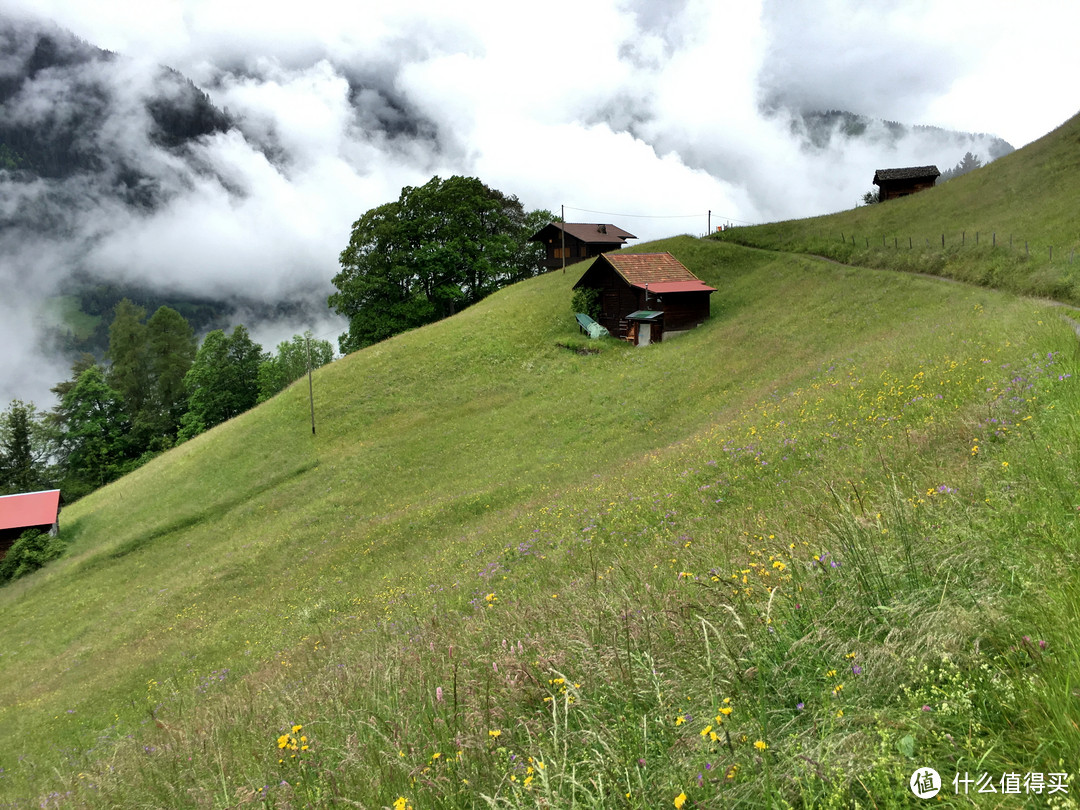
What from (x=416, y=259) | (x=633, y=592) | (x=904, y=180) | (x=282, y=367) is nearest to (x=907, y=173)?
(x=904, y=180)

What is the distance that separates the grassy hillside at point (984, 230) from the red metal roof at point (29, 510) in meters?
58.5

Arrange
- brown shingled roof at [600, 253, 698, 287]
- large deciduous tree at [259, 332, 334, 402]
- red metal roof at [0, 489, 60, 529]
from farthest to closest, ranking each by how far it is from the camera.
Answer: large deciduous tree at [259, 332, 334, 402]
brown shingled roof at [600, 253, 698, 287]
red metal roof at [0, 489, 60, 529]

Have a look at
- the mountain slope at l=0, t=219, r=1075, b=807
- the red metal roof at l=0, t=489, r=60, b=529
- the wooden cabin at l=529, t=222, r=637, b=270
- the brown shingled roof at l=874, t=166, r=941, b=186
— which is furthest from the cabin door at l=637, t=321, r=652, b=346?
the brown shingled roof at l=874, t=166, r=941, b=186

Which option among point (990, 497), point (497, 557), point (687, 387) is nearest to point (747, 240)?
point (687, 387)

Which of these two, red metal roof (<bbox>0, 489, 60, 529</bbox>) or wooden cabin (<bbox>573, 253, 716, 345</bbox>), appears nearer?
red metal roof (<bbox>0, 489, 60, 529</bbox>)

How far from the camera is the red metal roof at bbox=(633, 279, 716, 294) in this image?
46.9 metres

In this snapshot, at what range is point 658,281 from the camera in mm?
48875

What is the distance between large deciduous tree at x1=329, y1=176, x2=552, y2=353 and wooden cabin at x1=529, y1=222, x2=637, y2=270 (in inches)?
452

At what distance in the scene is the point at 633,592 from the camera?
5949 millimetres

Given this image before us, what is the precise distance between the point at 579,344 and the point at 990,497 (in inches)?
1678

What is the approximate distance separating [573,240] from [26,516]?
68.0m

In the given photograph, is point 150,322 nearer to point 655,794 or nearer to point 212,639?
point 212,639

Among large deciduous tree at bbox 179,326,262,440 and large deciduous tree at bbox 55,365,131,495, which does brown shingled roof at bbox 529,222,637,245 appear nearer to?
large deciduous tree at bbox 179,326,262,440

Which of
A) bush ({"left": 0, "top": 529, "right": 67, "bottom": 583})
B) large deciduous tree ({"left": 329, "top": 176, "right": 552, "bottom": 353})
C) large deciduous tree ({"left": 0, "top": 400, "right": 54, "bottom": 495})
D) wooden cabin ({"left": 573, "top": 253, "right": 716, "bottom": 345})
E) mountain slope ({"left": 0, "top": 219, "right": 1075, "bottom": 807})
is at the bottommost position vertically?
bush ({"left": 0, "top": 529, "right": 67, "bottom": 583})
